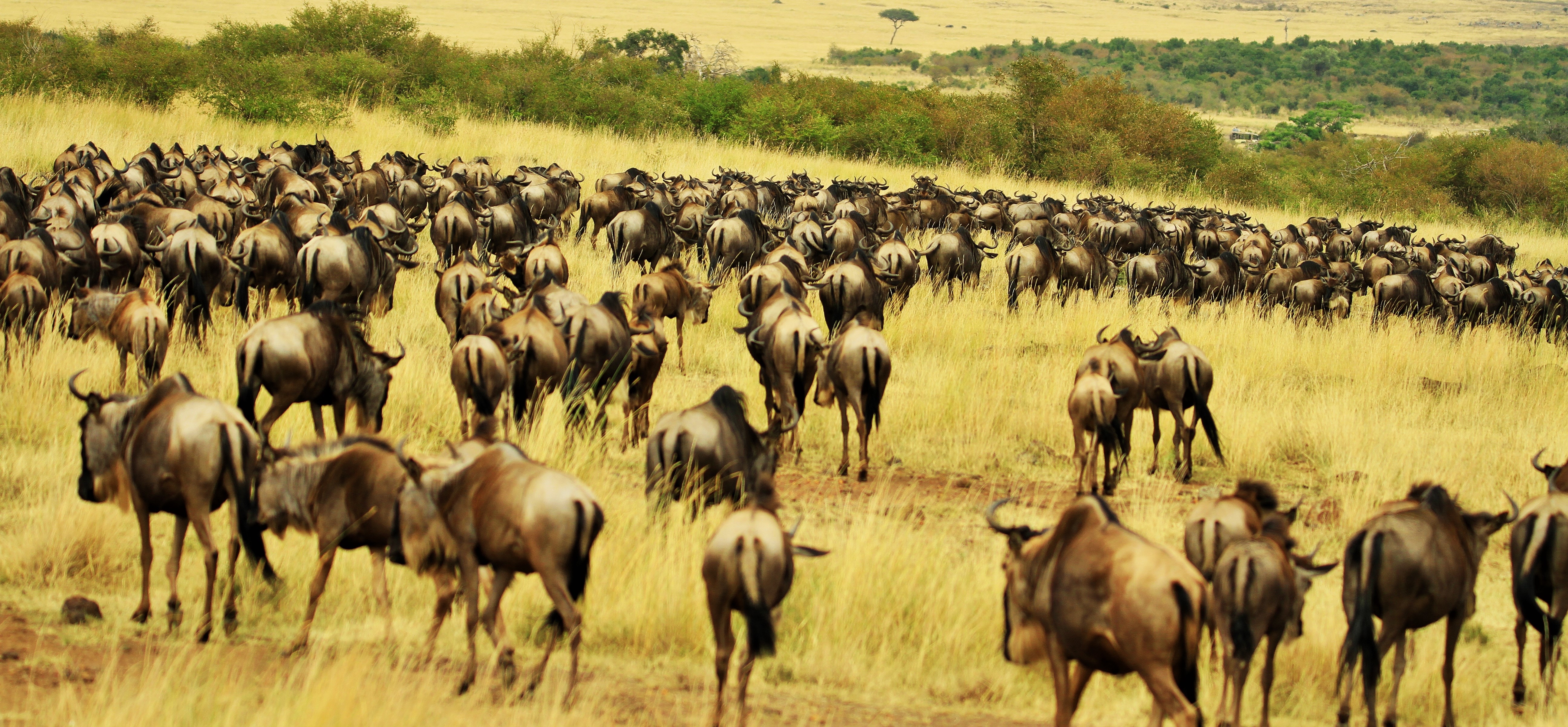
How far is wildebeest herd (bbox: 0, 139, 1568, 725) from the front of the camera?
176 inches

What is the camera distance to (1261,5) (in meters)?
158

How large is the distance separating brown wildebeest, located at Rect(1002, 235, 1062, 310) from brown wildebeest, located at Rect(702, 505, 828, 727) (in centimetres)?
1060

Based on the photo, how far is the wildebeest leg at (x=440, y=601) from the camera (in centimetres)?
486

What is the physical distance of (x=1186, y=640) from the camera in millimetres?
3906

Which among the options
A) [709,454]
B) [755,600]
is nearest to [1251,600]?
[755,600]

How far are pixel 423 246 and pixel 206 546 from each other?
13.1m

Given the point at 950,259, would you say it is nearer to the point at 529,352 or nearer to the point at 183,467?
the point at 529,352

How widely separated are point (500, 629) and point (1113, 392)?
182 inches

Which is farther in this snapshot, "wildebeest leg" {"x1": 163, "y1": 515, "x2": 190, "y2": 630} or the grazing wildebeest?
the grazing wildebeest

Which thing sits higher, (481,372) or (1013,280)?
(481,372)

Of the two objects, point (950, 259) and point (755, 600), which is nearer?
point (755, 600)

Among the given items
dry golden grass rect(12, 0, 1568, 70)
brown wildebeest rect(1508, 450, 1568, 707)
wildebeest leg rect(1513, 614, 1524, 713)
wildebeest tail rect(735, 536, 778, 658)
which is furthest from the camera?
dry golden grass rect(12, 0, 1568, 70)

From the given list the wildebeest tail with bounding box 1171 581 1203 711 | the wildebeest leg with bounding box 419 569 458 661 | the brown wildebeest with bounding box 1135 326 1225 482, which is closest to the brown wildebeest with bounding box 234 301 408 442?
the wildebeest leg with bounding box 419 569 458 661

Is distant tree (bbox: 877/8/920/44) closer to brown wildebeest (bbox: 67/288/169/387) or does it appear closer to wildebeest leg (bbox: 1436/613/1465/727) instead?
brown wildebeest (bbox: 67/288/169/387)
